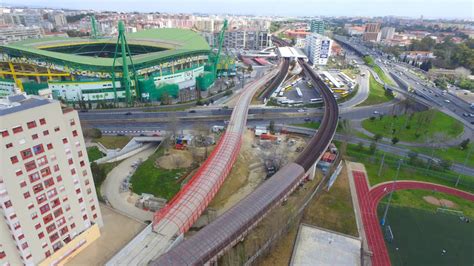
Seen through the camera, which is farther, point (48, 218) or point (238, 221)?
point (238, 221)

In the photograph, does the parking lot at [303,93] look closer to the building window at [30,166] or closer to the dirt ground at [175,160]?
the dirt ground at [175,160]

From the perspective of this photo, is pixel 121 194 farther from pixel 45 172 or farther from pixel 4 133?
pixel 4 133

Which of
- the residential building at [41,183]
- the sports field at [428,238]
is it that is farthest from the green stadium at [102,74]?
the sports field at [428,238]

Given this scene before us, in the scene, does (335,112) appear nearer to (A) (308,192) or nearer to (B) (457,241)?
(A) (308,192)

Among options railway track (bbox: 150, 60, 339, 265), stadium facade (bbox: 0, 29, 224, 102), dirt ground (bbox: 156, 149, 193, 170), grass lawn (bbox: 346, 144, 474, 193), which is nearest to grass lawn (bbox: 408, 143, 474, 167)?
grass lawn (bbox: 346, 144, 474, 193)

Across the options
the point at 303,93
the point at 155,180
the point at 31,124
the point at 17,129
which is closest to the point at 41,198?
the point at 17,129

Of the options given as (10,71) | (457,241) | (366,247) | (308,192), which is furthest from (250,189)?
(10,71)
